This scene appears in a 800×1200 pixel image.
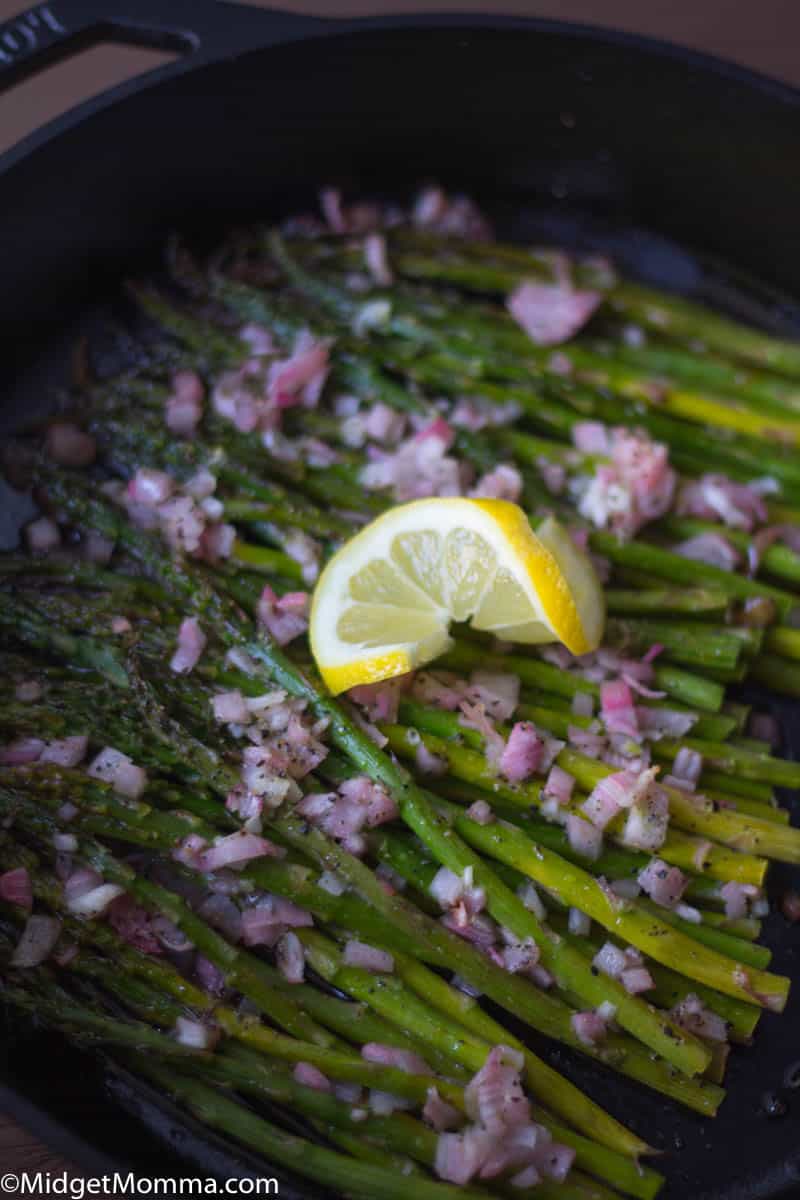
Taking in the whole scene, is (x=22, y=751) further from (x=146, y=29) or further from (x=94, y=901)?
(x=146, y=29)

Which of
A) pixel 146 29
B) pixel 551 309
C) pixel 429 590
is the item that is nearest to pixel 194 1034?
pixel 429 590

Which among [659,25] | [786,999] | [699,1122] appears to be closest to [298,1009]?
[699,1122]

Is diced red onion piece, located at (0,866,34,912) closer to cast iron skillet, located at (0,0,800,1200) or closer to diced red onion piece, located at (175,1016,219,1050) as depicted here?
cast iron skillet, located at (0,0,800,1200)

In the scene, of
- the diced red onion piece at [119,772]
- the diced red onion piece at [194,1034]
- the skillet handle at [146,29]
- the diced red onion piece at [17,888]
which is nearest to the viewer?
the diced red onion piece at [194,1034]

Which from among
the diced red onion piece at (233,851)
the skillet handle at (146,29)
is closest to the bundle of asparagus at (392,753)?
the diced red onion piece at (233,851)

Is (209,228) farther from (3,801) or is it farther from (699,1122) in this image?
(699,1122)

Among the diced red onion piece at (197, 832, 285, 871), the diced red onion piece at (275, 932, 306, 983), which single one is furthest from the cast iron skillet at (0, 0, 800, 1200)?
the diced red onion piece at (197, 832, 285, 871)

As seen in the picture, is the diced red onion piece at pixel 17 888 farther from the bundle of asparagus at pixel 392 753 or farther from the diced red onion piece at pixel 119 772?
the diced red onion piece at pixel 119 772
